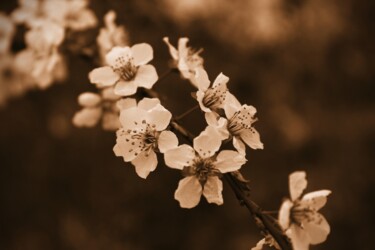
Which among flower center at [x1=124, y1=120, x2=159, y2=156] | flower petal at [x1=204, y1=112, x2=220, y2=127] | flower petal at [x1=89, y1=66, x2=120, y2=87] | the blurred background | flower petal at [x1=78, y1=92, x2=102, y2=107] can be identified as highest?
flower petal at [x1=204, y1=112, x2=220, y2=127]

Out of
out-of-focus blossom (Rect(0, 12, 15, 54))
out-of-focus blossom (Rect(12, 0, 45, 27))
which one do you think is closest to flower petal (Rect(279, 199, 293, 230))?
out-of-focus blossom (Rect(12, 0, 45, 27))

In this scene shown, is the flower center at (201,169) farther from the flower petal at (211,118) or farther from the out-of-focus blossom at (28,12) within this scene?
the out-of-focus blossom at (28,12)

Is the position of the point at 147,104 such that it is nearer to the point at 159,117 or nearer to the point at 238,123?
the point at 159,117

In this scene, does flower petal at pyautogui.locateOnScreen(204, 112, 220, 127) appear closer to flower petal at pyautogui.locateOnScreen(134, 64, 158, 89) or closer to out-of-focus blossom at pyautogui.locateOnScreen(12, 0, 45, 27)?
flower petal at pyautogui.locateOnScreen(134, 64, 158, 89)

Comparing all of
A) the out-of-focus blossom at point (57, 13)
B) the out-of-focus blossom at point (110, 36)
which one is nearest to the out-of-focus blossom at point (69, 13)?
the out-of-focus blossom at point (57, 13)

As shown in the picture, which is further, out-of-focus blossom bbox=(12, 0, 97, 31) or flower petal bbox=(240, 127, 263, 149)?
out-of-focus blossom bbox=(12, 0, 97, 31)

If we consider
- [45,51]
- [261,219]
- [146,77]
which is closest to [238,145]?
[261,219]

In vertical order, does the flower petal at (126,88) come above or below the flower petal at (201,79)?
below
